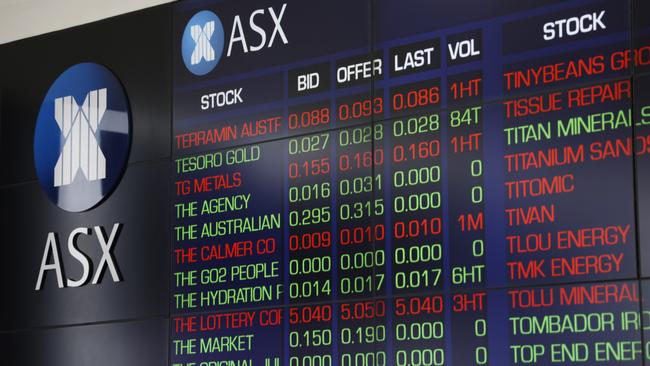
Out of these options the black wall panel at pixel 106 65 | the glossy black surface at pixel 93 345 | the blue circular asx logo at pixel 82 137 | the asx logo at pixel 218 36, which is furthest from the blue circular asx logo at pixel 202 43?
the glossy black surface at pixel 93 345

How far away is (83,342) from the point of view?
5164mm

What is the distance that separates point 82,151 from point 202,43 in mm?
758

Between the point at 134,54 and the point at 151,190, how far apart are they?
2.06 feet

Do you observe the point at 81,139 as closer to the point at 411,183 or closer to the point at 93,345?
the point at 93,345

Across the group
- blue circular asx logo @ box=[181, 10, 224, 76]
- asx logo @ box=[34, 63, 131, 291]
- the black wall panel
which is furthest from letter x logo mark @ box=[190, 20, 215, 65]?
asx logo @ box=[34, 63, 131, 291]

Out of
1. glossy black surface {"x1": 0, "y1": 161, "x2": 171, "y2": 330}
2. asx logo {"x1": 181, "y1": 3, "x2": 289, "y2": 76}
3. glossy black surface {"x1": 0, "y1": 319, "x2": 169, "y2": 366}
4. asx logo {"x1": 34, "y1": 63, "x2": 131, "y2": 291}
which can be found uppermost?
asx logo {"x1": 181, "y1": 3, "x2": 289, "y2": 76}

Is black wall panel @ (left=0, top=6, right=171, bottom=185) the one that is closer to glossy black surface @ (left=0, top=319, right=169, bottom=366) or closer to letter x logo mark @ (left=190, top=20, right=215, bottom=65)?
letter x logo mark @ (left=190, top=20, right=215, bottom=65)

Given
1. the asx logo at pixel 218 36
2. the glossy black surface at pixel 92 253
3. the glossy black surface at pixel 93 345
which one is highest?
the asx logo at pixel 218 36

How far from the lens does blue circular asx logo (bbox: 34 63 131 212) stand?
5.23 meters

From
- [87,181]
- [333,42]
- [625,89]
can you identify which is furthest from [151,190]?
[625,89]

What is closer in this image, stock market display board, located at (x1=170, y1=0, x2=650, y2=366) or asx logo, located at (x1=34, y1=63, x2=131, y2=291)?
stock market display board, located at (x1=170, y1=0, x2=650, y2=366)

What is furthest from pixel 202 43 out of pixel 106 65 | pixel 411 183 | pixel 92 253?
pixel 411 183

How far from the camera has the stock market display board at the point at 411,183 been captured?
3.87 metres

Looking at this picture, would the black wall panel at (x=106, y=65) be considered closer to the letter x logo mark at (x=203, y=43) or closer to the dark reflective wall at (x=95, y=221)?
the dark reflective wall at (x=95, y=221)
